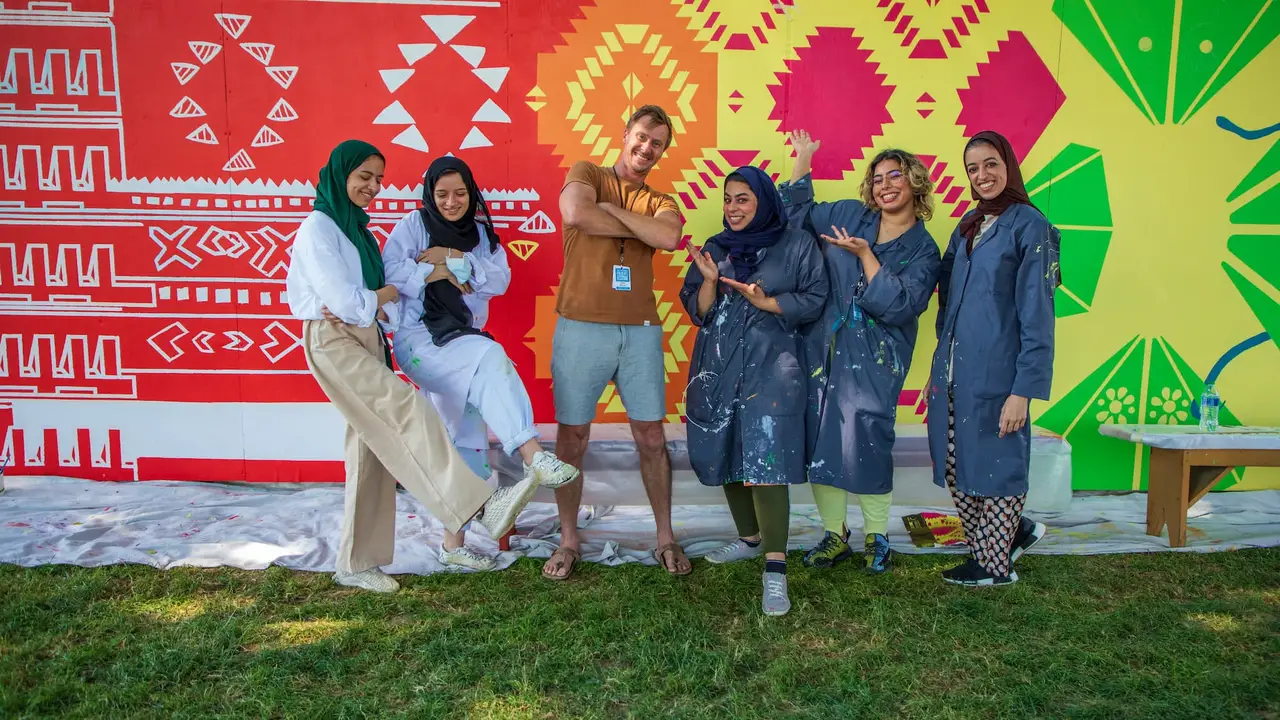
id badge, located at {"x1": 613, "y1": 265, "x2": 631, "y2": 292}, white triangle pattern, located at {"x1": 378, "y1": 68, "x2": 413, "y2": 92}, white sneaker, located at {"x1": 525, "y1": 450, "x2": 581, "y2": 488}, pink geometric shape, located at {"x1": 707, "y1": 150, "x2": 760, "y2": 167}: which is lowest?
white sneaker, located at {"x1": 525, "y1": 450, "x2": 581, "y2": 488}

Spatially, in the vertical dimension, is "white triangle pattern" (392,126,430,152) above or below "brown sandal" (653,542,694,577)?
above

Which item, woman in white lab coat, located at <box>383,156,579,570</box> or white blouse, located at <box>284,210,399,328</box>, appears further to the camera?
woman in white lab coat, located at <box>383,156,579,570</box>

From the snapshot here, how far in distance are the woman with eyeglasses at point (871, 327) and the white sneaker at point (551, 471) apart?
1003 mm

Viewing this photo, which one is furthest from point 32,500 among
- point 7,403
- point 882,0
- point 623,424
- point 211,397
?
point 882,0

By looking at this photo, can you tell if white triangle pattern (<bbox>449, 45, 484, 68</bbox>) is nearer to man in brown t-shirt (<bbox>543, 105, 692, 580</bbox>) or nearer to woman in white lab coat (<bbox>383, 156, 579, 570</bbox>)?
woman in white lab coat (<bbox>383, 156, 579, 570</bbox>)

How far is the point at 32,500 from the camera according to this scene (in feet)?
13.3

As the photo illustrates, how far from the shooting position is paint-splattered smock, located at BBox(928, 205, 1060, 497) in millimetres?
2951

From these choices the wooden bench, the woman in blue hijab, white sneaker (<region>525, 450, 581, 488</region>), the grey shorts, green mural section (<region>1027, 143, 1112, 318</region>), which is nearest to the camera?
white sneaker (<region>525, 450, 581, 488</region>)

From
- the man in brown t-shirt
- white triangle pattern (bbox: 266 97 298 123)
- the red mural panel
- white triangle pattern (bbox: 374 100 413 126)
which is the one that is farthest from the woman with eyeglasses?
white triangle pattern (bbox: 266 97 298 123)

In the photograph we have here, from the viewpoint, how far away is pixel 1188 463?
3.61m

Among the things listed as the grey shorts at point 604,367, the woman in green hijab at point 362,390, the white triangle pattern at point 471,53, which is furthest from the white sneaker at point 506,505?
the white triangle pattern at point 471,53

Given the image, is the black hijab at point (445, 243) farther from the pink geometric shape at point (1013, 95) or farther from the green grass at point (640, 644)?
the pink geometric shape at point (1013, 95)

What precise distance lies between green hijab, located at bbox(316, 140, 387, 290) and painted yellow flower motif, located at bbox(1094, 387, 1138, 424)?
3.81m

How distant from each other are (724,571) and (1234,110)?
12.1 feet
